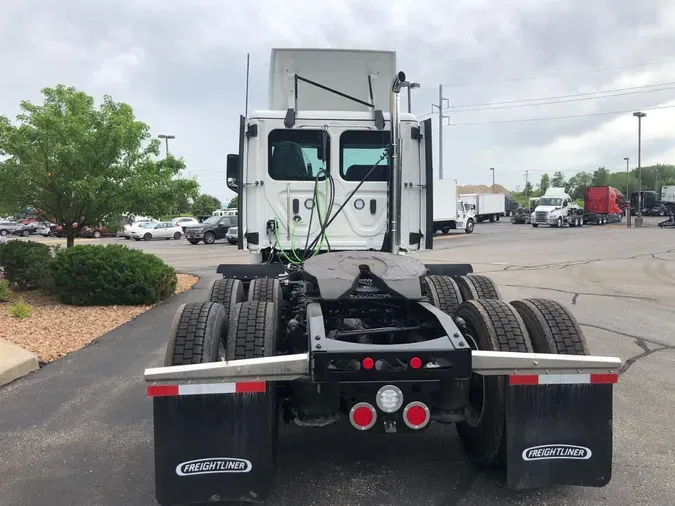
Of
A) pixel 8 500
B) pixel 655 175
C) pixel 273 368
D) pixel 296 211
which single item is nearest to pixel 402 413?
pixel 273 368

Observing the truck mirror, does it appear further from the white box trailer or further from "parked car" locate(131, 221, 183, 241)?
the white box trailer

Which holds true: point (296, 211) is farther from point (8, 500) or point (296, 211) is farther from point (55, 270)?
point (55, 270)

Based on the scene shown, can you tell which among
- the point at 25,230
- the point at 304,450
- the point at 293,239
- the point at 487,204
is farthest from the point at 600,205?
the point at 25,230

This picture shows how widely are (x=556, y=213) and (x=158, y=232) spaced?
29239mm

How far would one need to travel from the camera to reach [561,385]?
10.0 feet

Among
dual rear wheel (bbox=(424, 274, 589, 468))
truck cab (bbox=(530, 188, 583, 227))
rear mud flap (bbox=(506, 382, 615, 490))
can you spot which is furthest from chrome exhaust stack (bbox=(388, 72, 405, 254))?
truck cab (bbox=(530, 188, 583, 227))

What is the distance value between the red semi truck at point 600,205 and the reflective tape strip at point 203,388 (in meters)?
48.3

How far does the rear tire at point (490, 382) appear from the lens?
3238mm

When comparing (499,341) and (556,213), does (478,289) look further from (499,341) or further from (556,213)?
(556,213)

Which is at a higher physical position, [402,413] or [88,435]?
[402,413]

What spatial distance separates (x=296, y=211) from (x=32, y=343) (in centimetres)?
387

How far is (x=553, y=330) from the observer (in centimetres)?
334

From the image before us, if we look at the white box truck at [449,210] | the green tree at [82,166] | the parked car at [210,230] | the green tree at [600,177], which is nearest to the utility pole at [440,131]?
the white box truck at [449,210]

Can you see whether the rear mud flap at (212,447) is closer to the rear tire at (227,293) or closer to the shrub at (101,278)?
the rear tire at (227,293)
